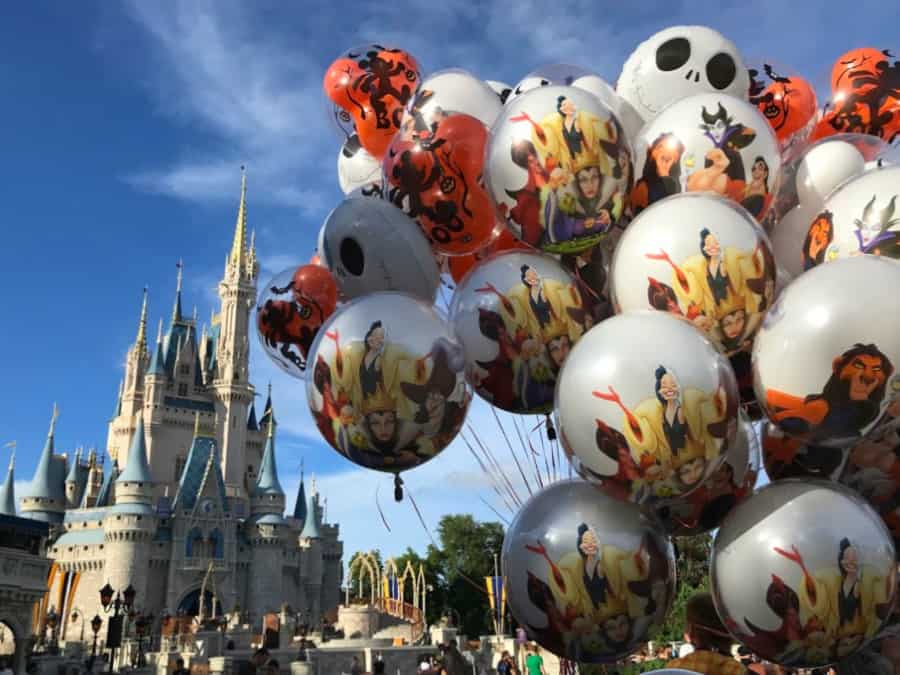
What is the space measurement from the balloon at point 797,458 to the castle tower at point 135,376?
2618 inches

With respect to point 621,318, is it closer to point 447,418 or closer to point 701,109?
point 447,418

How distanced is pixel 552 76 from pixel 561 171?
148cm

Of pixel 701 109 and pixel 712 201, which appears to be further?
pixel 701 109

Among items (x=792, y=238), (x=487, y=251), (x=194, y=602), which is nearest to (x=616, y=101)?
(x=487, y=251)

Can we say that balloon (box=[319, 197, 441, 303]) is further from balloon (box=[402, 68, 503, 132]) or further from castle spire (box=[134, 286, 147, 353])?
castle spire (box=[134, 286, 147, 353])

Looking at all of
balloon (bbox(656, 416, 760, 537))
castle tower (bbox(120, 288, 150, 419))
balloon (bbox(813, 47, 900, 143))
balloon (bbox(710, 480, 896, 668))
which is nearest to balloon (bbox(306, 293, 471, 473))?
balloon (bbox(656, 416, 760, 537))

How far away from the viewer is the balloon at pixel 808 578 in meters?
4.26

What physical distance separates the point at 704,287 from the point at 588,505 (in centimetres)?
144

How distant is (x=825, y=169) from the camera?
17.7 ft

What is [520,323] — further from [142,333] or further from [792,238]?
[142,333]

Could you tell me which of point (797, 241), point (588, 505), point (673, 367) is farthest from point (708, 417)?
point (797, 241)

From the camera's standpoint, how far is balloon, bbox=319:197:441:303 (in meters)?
5.24

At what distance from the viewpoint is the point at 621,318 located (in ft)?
14.0

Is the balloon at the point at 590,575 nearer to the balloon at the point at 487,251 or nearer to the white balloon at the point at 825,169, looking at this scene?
the balloon at the point at 487,251
